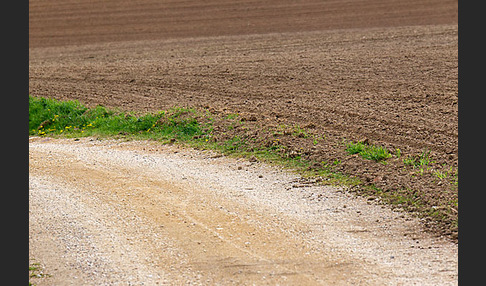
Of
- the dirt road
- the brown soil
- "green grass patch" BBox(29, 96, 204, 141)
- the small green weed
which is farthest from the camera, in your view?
"green grass patch" BBox(29, 96, 204, 141)

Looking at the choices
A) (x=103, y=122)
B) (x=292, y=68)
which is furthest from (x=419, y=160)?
(x=292, y=68)

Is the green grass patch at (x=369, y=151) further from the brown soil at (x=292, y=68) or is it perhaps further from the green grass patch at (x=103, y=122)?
the green grass patch at (x=103, y=122)

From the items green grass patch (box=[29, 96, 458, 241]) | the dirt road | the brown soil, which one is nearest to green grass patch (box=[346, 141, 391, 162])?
green grass patch (box=[29, 96, 458, 241])

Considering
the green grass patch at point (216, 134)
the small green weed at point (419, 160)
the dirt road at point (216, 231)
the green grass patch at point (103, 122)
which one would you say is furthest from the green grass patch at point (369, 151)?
the green grass patch at point (103, 122)

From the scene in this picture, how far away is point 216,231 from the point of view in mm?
8328

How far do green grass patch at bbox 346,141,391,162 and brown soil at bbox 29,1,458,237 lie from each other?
160 millimetres

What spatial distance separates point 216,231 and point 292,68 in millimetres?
12125

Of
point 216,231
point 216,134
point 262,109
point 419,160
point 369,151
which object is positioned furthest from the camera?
point 262,109

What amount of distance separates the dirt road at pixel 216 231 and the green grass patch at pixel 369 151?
1.29 m

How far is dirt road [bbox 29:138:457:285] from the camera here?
281 inches

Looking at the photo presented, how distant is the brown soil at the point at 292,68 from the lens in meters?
11.8

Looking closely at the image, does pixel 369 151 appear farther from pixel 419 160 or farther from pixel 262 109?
pixel 262 109

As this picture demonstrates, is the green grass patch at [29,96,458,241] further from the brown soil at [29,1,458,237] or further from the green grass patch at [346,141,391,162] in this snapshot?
the brown soil at [29,1,458,237]

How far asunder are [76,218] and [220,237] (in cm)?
234
